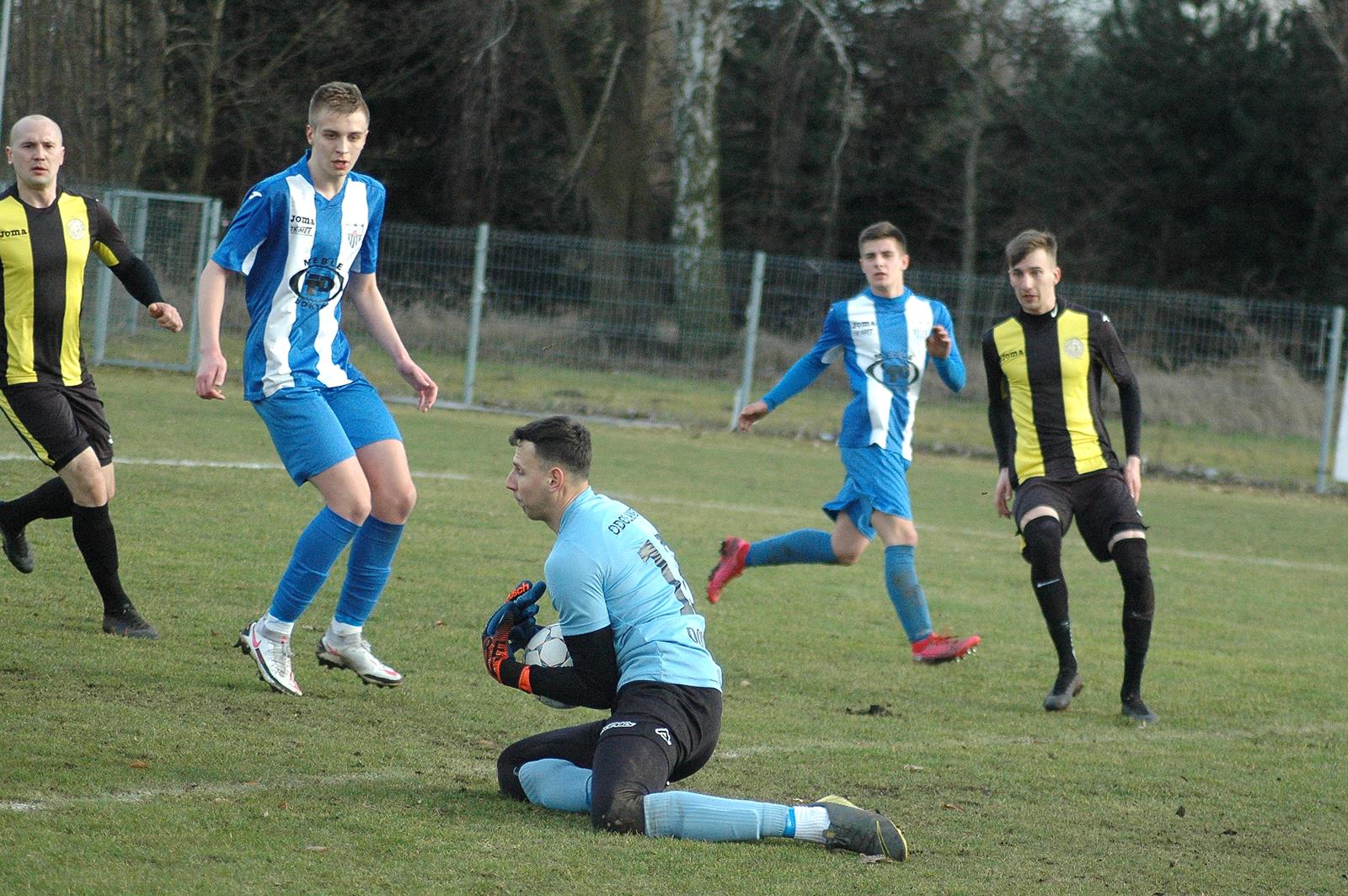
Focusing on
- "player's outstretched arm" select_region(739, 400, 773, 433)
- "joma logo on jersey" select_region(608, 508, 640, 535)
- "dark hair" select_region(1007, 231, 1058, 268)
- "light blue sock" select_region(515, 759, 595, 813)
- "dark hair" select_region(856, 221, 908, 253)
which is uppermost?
"dark hair" select_region(856, 221, 908, 253)

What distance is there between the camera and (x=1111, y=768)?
5320mm

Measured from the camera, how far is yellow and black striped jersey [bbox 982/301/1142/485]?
661cm

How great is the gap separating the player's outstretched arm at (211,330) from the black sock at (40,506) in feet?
4.31

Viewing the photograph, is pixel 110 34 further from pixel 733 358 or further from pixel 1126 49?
pixel 1126 49

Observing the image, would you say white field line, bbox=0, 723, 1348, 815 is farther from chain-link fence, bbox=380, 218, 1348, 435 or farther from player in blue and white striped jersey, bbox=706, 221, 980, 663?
chain-link fence, bbox=380, 218, 1348, 435

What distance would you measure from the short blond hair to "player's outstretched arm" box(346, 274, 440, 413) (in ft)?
2.33

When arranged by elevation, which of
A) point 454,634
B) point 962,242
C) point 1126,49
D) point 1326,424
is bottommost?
point 454,634

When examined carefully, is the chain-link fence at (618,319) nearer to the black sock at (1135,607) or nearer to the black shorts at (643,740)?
the black sock at (1135,607)

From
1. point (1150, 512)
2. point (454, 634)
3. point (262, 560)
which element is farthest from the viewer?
point (1150, 512)

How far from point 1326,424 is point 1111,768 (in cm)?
1318

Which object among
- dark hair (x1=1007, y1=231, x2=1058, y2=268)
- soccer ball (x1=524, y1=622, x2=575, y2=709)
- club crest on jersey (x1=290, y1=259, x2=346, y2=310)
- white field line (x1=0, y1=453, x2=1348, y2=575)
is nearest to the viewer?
soccer ball (x1=524, y1=622, x2=575, y2=709)

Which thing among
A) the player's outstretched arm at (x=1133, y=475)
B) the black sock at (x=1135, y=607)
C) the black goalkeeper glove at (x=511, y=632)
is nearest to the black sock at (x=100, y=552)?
the black goalkeeper glove at (x=511, y=632)

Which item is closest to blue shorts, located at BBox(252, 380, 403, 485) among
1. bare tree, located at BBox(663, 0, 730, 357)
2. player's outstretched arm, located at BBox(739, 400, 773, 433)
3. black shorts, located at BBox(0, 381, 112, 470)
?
black shorts, located at BBox(0, 381, 112, 470)

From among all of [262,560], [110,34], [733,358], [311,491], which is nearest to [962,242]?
[733,358]
